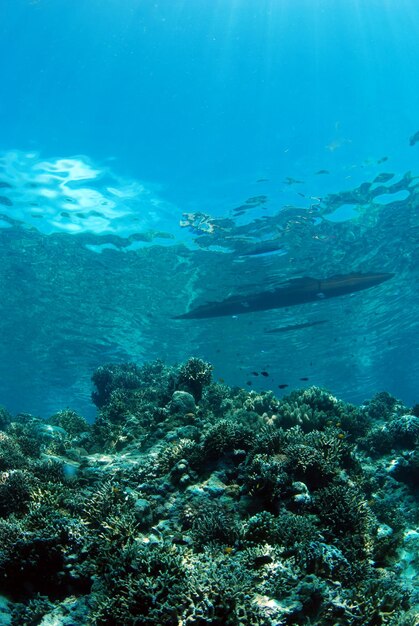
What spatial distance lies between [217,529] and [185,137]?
16.3m

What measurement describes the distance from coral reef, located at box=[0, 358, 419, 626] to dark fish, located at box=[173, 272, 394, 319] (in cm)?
1666

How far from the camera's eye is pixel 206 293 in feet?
86.1

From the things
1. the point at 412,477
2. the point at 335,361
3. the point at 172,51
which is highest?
the point at 335,361

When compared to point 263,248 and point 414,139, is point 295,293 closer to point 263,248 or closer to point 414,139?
point 263,248

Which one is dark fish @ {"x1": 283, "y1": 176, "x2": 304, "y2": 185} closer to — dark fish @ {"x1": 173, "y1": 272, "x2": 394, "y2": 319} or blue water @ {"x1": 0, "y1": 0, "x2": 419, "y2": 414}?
blue water @ {"x1": 0, "y1": 0, "x2": 419, "y2": 414}

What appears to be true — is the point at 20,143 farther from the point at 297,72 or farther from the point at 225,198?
the point at 297,72

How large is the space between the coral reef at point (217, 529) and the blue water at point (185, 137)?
41.7 ft

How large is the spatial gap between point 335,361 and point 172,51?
35726 mm

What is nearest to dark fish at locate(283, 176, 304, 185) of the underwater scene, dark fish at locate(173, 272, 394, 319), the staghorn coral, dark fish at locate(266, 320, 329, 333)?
the underwater scene

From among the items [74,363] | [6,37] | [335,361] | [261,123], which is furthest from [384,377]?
[6,37]

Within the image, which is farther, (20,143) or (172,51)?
(20,143)

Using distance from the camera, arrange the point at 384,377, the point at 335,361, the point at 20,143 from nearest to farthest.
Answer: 1. the point at 20,143
2. the point at 335,361
3. the point at 384,377

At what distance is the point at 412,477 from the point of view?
8.68 m

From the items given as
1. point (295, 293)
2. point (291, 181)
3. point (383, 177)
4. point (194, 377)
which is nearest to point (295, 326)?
point (295, 293)
